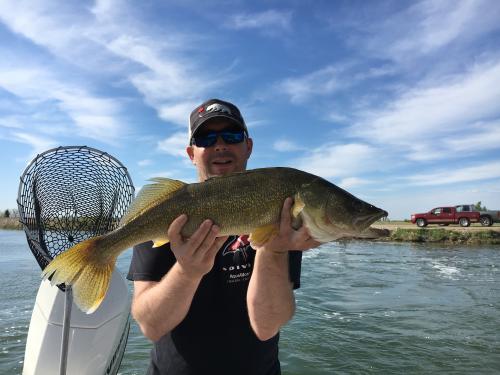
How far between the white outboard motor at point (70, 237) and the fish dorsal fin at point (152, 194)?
52.5 inches

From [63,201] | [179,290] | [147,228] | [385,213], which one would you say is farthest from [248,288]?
[63,201]

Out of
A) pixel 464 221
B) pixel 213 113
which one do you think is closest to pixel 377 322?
pixel 213 113

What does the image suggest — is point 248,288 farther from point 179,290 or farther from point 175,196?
point 175,196

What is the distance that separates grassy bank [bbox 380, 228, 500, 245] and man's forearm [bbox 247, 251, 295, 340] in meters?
30.4

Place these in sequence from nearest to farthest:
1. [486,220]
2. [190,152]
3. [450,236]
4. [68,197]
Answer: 1. [190,152]
2. [68,197]
3. [450,236]
4. [486,220]

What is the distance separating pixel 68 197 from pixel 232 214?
2.83m

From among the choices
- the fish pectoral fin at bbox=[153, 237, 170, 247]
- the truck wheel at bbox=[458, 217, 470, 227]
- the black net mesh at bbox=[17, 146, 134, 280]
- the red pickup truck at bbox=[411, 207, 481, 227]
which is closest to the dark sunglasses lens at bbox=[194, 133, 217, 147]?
the fish pectoral fin at bbox=[153, 237, 170, 247]

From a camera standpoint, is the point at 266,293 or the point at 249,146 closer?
the point at 266,293

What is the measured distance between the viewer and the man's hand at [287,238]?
2674 millimetres

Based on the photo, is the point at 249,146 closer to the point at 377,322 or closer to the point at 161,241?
the point at 161,241

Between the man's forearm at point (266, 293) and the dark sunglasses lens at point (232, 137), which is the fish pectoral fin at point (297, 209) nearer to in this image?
the man's forearm at point (266, 293)

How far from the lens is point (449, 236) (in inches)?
1215

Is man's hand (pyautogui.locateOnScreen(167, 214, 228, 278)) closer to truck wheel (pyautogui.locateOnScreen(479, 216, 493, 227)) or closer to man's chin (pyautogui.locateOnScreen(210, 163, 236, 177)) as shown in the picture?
man's chin (pyautogui.locateOnScreen(210, 163, 236, 177))

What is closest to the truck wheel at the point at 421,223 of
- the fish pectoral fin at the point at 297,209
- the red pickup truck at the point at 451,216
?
the red pickup truck at the point at 451,216
